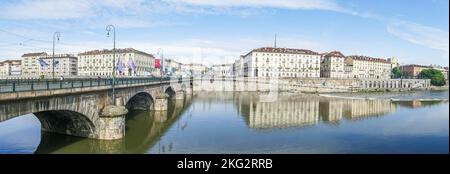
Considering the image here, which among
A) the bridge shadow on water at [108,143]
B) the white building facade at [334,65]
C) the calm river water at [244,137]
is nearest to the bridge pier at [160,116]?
the calm river water at [244,137]

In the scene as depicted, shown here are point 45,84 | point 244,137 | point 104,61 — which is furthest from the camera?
point 104,61

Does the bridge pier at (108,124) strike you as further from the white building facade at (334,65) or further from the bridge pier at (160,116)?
the white building facade at (334,65)

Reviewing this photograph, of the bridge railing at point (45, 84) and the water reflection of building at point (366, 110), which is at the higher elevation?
the bridge railing at point (45, 84)

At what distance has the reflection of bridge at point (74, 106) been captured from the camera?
21.1 meters

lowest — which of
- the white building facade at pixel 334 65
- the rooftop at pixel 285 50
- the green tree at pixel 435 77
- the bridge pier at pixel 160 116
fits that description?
the bridge pier at pixel 160 116

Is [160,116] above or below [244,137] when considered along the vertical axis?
above

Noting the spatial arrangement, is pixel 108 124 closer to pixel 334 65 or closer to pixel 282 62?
pixel 282 62

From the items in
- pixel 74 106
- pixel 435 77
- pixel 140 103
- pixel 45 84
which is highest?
pixel 435 77

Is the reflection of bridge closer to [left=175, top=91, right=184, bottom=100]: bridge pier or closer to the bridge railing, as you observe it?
the bridge railing

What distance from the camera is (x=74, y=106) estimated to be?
90.0 ft

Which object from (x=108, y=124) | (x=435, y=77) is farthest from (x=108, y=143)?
(x=435, y=77)

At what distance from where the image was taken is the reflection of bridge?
21.1 meters
